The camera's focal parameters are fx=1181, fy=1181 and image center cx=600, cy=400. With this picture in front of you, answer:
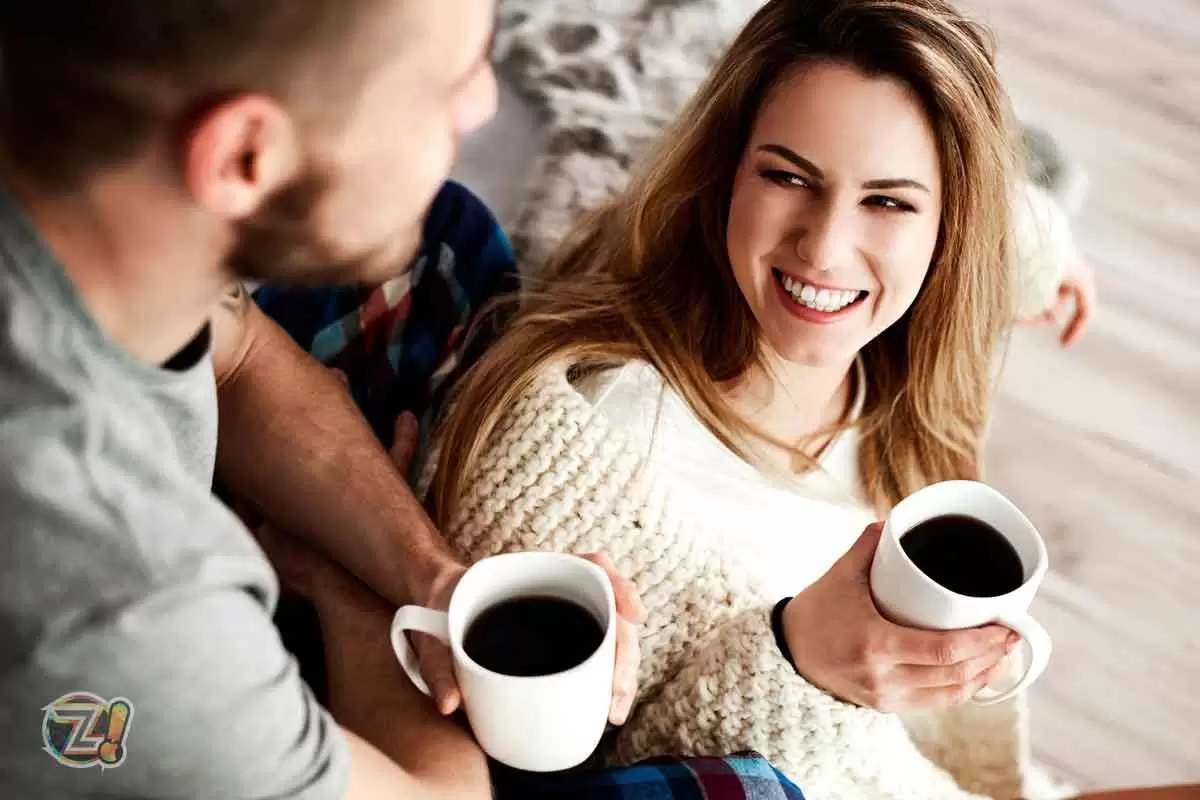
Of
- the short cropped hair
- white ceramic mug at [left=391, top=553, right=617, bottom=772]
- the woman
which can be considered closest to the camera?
the short cropped hair

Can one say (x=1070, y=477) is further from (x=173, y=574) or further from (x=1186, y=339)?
(x=173, y=574)

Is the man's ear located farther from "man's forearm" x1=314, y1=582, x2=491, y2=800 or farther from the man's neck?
"man's forearm" x1=314, y1=582, x2=491, y2=800

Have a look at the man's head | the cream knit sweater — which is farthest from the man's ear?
the cream knit sweater

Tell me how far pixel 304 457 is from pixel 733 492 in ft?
1.38

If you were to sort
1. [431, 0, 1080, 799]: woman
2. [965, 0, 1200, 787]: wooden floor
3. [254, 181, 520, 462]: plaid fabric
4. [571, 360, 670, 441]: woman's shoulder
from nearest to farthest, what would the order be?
[431, 0, 1080, 799]: woman < [571, 360, 670, 441]: woman's shoulder < [254, 181, 520, 462]: plaid fabric < [965, 0, 1200, 787]: wooden floor

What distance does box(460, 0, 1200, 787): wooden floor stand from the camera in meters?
1.46

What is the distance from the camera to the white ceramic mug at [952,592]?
82cm

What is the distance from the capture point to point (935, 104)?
3.31 feet

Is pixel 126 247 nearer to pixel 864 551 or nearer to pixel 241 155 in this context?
pixel 241 155

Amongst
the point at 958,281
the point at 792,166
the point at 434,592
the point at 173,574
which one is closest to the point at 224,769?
the point at 173,574

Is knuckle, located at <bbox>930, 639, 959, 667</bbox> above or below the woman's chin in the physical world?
below

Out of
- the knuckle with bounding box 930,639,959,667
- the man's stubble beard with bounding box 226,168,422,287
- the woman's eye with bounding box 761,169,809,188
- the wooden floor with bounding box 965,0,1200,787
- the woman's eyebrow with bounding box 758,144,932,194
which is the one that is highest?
the man's stubble beard with bounding box 226,168,422,287

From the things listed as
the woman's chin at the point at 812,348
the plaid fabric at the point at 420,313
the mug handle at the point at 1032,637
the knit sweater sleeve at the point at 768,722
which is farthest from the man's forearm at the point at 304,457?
the mug handle at the point at 1032,637

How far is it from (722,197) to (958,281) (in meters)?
0.24
